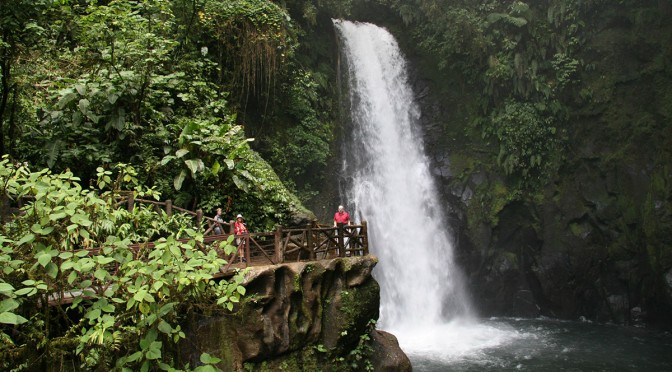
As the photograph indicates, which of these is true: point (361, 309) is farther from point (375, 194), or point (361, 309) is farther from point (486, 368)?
point (375, 194)

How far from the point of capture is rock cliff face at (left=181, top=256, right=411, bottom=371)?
8227 millimetres

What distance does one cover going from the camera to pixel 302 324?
903 centimetres

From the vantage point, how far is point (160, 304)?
6672mm

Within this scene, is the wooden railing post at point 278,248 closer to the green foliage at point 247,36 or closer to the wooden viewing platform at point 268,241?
the wooden viewing platform at point 268,241

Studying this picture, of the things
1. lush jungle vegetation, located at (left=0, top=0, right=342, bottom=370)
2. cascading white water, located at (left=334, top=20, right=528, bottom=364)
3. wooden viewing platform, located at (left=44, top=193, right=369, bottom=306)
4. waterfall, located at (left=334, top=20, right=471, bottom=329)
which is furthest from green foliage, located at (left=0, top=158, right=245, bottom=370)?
waterfall, located at (left=334, top=20, right=471, bottom=329)

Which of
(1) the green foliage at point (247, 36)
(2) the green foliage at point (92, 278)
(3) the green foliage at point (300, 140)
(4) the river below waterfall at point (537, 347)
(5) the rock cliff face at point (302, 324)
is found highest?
(1) the green foliage at point (247, 36)

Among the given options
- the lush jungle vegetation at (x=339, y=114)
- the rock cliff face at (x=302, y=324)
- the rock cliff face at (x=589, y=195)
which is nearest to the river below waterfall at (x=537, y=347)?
the rock cliff face at (x=589, y=195)

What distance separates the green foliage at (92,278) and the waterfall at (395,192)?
11.5m

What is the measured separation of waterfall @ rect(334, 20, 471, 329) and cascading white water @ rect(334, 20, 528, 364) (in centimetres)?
4

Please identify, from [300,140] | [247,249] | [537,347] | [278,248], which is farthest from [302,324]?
[537,347]

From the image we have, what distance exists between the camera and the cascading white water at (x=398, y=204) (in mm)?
17500

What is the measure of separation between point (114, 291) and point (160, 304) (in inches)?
31.8

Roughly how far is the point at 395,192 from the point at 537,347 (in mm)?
7294

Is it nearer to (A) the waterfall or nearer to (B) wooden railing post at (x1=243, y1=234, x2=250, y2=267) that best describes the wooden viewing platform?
(B) wooden railing post at (x1=243, y1=234, x2=250, y2=267)
